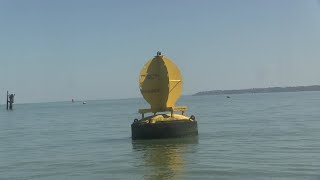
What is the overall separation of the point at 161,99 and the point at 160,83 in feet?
3.17

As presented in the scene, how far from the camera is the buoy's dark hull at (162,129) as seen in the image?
31.1 meters

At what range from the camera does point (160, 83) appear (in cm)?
3291

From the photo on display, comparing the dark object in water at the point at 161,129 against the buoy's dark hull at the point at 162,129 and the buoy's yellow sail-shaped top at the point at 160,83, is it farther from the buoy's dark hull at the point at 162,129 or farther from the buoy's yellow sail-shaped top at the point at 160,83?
the buoy's yellow sail-shaped top at the point at 160,83

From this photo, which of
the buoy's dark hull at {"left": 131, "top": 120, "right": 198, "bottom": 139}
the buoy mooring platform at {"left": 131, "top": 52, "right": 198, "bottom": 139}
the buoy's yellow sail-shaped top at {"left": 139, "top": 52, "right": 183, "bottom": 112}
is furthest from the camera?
the buoy's yellow sail-shaped top at {"left": 139, "top": 52, "right": 183, "bottom": 112}

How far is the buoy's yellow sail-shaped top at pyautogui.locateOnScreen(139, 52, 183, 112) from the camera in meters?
32.7

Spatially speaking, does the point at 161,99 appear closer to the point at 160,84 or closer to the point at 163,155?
the point at 160,84

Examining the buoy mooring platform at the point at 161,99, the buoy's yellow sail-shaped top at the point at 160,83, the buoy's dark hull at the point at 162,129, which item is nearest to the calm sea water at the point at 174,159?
the buoy's dark hull at the point at 162,129

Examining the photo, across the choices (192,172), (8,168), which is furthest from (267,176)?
(8,168)

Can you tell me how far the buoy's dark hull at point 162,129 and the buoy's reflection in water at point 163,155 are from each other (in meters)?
0.30

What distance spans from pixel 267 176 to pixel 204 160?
5365 mm

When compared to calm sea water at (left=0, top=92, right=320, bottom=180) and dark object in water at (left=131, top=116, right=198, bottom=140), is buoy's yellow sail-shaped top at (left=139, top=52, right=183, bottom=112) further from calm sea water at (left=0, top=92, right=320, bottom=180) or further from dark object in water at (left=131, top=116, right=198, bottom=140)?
calm sea water at (left=0, top=92, right=320, bottom=180)

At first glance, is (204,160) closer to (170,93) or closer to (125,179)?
(125,179)

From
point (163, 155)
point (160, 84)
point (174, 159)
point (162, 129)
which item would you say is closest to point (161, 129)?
point (162, 129)

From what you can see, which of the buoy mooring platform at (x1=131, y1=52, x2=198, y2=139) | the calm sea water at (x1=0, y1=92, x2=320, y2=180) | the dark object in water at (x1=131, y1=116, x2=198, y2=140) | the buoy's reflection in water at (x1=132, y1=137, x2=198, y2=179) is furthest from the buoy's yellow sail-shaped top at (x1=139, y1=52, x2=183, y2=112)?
the calm sea water at (x1=0, y1=92, x2=320, y2=180)
